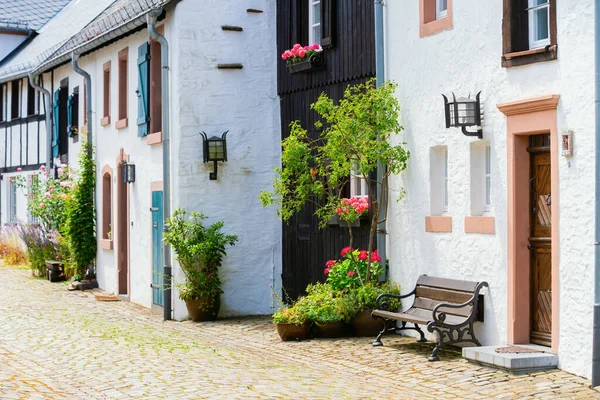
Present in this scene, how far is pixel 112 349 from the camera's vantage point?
12.2 metres

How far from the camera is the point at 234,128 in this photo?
52.0 feet

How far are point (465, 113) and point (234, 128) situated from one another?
549 centimetres

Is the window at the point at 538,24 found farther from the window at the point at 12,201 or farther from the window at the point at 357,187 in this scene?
the window at the point at 12,201

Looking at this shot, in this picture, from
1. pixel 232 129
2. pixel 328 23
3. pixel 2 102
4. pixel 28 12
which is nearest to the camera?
pixel 328 23

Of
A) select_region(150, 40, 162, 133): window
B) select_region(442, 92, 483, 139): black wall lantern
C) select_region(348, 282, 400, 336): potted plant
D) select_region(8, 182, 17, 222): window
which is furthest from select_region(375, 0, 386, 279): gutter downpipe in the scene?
select_region(8, 182, 17, 222): window

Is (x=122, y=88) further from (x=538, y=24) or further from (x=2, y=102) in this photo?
(x=2, y=102)

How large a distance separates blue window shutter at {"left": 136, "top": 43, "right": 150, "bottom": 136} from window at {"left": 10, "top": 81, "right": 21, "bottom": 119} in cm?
1261

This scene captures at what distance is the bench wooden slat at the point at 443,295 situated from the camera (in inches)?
440

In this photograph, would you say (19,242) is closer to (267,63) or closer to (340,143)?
(267,63)

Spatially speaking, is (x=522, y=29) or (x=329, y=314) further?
(x=329, y=314)

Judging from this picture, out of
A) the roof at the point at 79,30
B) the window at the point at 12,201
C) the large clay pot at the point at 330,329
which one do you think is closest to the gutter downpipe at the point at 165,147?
the roof at the point at 79,30

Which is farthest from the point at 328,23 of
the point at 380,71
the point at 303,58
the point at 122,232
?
the point at 122,232

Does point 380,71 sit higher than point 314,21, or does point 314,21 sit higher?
point 314,21

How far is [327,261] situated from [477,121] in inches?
153
